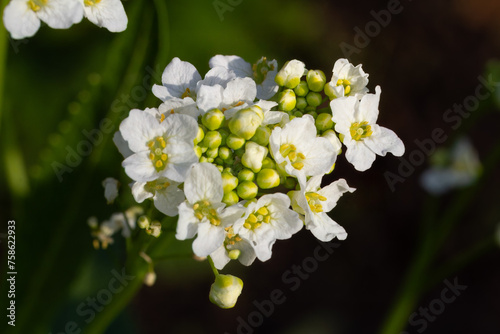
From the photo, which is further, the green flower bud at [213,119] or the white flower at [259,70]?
the white flower at [259,70]

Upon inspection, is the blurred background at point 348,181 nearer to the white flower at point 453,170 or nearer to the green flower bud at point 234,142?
the white flower at point 453,170

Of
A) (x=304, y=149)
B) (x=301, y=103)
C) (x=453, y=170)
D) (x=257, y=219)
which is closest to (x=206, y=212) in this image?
(x=257, y=219)

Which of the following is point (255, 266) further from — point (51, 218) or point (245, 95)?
point (245, 95)

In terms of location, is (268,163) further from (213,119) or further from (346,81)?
(346,81)

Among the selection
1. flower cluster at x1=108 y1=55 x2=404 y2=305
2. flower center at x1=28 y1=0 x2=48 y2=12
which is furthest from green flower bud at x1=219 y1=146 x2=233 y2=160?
flower center at x1=28 y1=0 x2=48 y2=12

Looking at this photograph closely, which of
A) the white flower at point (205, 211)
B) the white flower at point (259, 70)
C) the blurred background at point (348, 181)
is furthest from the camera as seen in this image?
the blurred background at point (348, 181)

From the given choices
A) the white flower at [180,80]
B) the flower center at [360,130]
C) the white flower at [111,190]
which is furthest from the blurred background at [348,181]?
the flower center at [360,130]

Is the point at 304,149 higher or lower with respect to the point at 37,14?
higher
